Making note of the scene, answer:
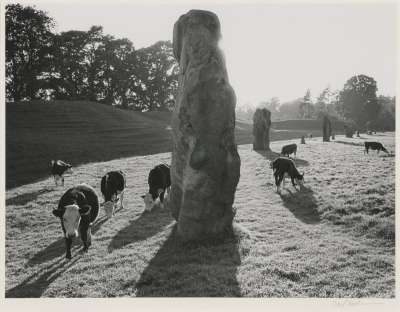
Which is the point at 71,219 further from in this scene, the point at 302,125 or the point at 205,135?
the point at 302,125

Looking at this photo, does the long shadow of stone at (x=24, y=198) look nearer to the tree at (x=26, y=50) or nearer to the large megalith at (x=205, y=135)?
the large megalith at (x=205, y=135)

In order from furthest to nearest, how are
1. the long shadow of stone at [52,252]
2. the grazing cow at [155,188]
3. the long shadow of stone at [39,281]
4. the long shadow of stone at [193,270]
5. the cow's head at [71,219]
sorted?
the grazing cow at [155,188], the long shadow of stone at [52,252], the cow's head at [71,219], the long shadow of stone at [39,281], the long shadow of stone at [193,270]

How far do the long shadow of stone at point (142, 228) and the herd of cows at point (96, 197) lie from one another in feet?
2.41

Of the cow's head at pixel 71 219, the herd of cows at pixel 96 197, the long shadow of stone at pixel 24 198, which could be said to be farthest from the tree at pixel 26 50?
the cow's head at pixel 71 219

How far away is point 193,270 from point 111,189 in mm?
7854

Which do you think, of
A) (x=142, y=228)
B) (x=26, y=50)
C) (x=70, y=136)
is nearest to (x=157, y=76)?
(x=26, y=50)

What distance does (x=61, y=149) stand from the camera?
1454 inches

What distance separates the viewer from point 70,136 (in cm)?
4350

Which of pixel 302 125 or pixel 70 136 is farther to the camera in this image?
pixel 302 125

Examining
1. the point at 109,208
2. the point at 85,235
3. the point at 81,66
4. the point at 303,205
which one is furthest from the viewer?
the point at 81,66

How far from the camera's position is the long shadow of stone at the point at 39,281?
367 inches

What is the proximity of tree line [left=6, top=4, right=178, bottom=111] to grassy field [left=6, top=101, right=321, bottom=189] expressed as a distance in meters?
7.29

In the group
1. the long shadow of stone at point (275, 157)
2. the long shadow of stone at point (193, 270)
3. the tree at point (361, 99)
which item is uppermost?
the tree at point (361, 99)
